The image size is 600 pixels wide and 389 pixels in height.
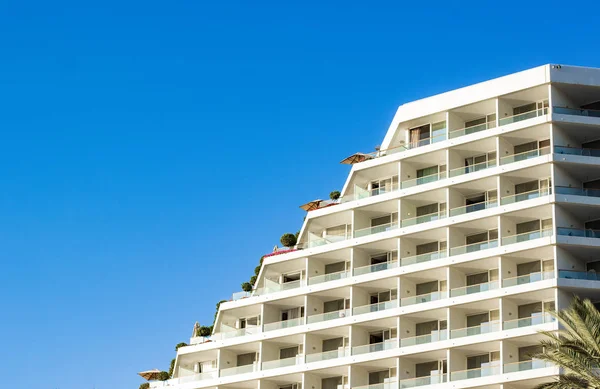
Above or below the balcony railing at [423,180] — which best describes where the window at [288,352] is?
below

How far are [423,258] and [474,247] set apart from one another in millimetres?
4063

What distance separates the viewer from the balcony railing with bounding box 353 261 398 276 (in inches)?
3885

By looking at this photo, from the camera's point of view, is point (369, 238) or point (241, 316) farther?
point (241, 316)

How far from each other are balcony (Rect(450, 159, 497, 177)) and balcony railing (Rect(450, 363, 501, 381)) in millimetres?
13792

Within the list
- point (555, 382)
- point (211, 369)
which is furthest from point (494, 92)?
point (211, 369)

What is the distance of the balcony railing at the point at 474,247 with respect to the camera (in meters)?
93.6

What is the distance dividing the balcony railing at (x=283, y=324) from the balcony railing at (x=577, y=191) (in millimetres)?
21442

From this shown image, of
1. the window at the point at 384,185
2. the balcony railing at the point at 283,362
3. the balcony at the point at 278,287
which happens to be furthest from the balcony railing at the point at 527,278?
the balcony at the point at 278,287

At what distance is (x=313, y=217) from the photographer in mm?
104125

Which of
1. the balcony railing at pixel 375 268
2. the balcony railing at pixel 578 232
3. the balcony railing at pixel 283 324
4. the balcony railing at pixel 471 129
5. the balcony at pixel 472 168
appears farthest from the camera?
the balcony railing at pixel 283 324

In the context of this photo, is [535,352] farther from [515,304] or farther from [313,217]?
[313,217]

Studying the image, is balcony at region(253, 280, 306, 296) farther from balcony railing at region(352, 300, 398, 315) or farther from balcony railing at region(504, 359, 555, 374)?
balcony railing at region(504, 359, 555, 374)

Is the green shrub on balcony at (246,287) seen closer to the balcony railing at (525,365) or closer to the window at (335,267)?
the window at (335,267)

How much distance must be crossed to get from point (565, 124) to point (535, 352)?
1532 centimetres
